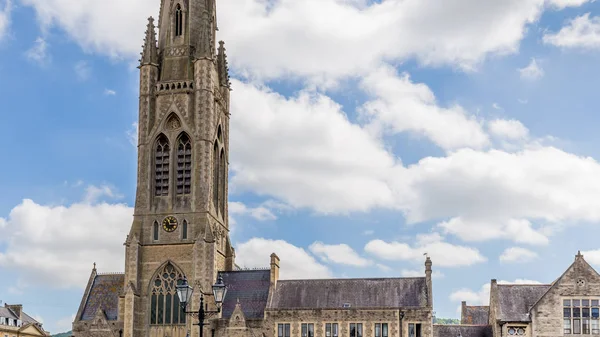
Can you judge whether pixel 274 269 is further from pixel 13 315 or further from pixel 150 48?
pixel 13 315

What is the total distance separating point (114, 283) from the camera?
281 feet

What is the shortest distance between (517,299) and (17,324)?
8045cm

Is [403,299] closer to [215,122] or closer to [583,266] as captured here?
[583,266]

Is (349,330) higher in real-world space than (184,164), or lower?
lower

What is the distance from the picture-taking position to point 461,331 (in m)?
76.0

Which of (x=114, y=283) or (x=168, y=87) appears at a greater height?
(x=168, y=87)

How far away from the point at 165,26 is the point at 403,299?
40.8m

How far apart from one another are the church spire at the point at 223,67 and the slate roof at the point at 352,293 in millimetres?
26182

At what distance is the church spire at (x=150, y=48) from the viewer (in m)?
87.9

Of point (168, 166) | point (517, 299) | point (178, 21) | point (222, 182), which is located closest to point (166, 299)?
point (168, 166)

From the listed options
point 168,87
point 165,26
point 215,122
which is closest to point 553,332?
point 215,122

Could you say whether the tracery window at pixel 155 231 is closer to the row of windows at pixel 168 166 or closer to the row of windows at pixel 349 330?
the row of windows at pixel 168 166

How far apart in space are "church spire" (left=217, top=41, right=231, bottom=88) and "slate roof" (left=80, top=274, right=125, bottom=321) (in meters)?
24.7

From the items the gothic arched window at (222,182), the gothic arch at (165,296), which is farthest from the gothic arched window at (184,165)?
the gothic arch at (165,296)
